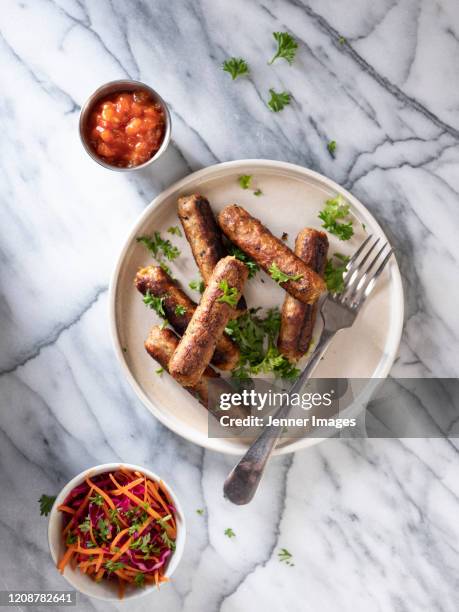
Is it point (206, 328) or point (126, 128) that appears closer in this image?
point (206, 328)

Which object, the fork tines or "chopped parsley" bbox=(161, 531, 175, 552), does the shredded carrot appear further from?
the fork tines

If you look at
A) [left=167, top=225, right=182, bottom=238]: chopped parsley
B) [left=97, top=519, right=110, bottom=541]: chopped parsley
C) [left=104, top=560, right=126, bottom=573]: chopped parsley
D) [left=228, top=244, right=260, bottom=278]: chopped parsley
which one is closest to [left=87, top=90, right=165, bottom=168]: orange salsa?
[left=167, top=225, right=182, bottom=238]: chopped parsley

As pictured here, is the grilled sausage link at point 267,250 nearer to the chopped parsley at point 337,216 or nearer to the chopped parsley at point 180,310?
the chopped parsley at point 337,216

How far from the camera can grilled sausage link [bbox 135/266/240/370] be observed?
2.54m

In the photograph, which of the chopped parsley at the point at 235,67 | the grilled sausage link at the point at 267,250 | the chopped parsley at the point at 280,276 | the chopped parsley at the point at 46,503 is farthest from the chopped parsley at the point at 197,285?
the chopped parsley at the point at 46,503

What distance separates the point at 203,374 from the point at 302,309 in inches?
19.3

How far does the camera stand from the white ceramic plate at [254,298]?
2.61 meters

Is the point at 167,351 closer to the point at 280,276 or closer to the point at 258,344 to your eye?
the point at 258,344

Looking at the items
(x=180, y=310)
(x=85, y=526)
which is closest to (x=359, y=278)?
(x=180, y=310)

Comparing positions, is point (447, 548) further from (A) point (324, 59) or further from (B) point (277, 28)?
(B) point (277, 28)

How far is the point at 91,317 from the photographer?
109 inches

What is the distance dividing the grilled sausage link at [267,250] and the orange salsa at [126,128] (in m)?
0.41

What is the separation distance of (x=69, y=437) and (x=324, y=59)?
2.02 meters

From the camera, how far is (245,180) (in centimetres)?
262
